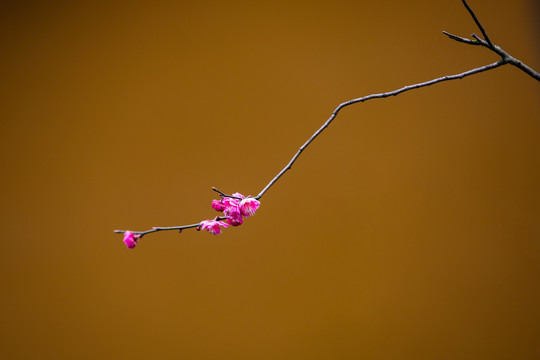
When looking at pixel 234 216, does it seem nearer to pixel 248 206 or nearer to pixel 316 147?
pixel 248 206

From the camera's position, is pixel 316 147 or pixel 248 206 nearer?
pixel 248 206

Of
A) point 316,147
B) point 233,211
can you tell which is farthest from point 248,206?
point 316,147

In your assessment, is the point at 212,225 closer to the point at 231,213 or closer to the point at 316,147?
the point at 231,213

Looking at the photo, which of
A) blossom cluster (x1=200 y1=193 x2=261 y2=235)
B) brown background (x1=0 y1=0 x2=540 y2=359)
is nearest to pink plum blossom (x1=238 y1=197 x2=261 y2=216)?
blossom cluster (x1=200 y1=193 x2=261 y2=235)

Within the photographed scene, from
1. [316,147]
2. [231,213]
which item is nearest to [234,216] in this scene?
[231,213]

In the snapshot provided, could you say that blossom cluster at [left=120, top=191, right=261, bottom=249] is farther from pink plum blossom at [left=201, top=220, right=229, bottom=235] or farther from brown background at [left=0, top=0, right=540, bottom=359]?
brown background at [left=0, top=0, right=540, bottom=359]

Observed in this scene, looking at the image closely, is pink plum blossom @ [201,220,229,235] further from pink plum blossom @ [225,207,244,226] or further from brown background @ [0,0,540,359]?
brown background @ [0,0,540,359]

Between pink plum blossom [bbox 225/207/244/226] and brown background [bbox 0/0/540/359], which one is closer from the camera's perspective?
pink plum blossom [bbox 225/207/244/226]

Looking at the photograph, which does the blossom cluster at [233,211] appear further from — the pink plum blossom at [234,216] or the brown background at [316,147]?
the brown background at [316,147]

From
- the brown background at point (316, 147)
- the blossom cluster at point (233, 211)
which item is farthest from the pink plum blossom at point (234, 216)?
the brown background at point (316, 147)

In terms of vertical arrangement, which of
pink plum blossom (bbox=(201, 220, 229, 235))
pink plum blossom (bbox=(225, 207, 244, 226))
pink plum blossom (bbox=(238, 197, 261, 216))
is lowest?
pink plum blossom (bbox=(201, 220, 229, 235))

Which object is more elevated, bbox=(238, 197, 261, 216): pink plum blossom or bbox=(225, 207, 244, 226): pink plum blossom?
bbox=(238, 197, 261, 216): pink plum blossom

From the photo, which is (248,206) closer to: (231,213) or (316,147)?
(231,213)
